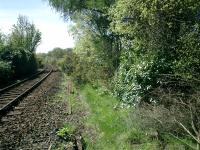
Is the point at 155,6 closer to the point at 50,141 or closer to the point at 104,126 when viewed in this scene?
the point at 104,126

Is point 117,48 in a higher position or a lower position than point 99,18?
lower

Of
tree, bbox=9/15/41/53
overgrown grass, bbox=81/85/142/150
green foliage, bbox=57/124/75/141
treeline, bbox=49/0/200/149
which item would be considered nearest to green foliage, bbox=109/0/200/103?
treeline, bbox=49/0/200/149

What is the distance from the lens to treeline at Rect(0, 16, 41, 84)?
114 feet

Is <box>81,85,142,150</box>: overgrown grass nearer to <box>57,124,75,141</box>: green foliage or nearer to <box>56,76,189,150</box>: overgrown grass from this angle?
<box>56,76,189,150</box>: overgrown grass

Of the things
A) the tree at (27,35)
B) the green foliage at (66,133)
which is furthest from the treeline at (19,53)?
the green foliage at (66,133)

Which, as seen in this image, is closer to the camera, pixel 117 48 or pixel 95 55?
pixel 117 48

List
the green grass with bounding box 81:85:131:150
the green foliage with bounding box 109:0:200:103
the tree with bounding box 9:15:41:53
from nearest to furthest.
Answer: the green grass with bounding box 81:85:131:150 < the green foliage with bounding box 109:0:200:103 < the tree with bounding box 9:15:41:53

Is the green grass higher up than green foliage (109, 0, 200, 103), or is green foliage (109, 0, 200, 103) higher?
green foliage (109, 0, 200, 103)

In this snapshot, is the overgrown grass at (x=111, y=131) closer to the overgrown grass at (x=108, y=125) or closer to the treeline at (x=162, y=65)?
the overgrown grass at (x=108, y=125)

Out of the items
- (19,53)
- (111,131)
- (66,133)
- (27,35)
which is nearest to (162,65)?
(111,131)

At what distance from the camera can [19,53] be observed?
4419cm

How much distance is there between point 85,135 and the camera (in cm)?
1124

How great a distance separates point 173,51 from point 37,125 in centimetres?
534

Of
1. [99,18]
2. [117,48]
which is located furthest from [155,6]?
[99,18]
